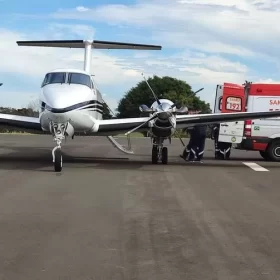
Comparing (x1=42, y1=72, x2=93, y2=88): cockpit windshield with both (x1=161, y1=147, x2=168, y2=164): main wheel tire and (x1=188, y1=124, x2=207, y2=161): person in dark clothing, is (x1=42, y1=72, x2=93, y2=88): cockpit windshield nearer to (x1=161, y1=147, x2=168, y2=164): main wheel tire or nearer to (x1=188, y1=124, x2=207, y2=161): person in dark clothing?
(x1=161, y1=147, x2=168, y2=164): main wheel tire

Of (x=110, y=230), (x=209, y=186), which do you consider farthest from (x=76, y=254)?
(x=209, y=186)

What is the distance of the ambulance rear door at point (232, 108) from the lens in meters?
21.1

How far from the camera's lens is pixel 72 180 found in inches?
492

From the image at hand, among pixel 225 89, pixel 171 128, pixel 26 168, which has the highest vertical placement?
pixel 225 89

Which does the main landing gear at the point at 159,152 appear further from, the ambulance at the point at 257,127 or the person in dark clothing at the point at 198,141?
the ambulance at the point at 257,127

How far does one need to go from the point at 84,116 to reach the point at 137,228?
8.82m

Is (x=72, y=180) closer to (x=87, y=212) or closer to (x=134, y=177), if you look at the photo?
(x=134, y=177)

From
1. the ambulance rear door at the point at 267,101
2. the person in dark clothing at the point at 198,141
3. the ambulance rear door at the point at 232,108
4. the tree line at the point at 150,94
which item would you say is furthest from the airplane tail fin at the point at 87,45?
the tree line at the point at 150,94

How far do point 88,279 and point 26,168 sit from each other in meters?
10.8

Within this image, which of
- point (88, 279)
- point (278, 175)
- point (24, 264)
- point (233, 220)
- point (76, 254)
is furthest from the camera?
point (278, 175)

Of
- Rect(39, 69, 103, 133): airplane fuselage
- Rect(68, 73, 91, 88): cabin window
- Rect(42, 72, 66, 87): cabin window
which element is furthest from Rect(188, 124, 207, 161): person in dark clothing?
Rect(42, 72, 66, 87): cabin window

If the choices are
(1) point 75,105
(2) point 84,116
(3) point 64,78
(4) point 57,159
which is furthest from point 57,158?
(3) point 64,78

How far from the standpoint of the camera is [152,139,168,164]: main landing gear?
690 inches

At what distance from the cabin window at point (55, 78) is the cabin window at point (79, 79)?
0.72ft
